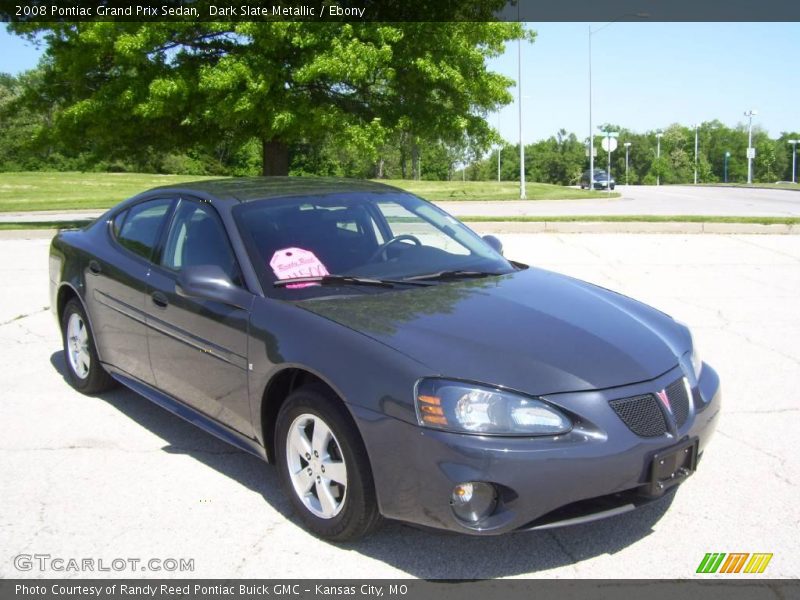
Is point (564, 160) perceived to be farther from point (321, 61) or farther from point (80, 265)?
point (80, 265)

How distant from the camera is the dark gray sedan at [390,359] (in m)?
2.99

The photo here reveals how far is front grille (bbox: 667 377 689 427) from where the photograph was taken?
3297 millimetres

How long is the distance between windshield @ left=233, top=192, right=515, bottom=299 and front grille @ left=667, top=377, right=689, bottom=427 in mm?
1346

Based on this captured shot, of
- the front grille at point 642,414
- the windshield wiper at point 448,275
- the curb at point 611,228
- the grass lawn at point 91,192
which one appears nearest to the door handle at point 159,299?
the windshield wiper at point 448,275

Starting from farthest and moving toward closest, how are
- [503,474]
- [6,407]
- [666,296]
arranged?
1. [666,296]
2. [6,407]
3. [503,474]

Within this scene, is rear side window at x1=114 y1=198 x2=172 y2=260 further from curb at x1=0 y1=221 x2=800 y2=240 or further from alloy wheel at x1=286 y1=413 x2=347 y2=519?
curb at x1=0 y1=221 x2=800 y2=240

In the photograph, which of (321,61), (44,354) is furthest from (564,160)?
(44,354)

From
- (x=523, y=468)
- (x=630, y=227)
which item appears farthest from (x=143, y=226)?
(x=630, y=227)

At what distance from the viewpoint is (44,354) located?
265 inches

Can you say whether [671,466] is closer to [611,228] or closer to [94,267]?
[94,267]

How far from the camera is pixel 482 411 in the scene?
3012mm

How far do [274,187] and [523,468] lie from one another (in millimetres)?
2463

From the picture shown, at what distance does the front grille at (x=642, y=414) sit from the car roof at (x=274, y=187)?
7.22ft

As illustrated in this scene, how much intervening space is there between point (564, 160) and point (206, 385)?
12662cm
